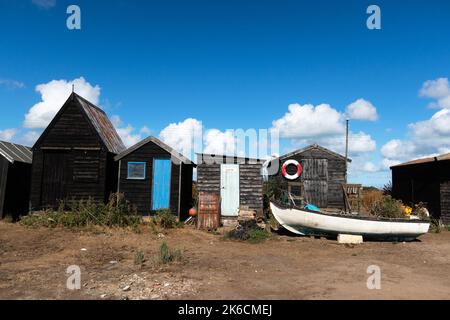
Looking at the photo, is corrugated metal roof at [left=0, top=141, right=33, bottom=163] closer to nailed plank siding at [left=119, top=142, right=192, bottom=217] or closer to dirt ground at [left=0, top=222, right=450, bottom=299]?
dirt ground at [left=0, top=222, right=450, bottom=299]

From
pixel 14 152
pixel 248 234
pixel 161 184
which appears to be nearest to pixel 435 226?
pixel 248 234

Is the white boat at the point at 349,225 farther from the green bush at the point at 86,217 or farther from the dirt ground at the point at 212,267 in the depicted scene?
the green bush at the point at 86,217

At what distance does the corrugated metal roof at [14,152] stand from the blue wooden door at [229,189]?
379 inches

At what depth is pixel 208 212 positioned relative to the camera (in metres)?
15.5

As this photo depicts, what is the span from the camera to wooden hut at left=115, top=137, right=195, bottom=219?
16391 millimetres

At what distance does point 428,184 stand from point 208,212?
41.9 feet

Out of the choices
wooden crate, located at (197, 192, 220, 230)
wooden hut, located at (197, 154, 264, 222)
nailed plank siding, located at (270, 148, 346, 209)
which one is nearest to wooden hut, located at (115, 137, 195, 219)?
wooden hut, located at (197, 154, 264, 222)

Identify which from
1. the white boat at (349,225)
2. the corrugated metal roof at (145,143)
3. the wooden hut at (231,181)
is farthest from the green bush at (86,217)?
the white boat at (349,225)

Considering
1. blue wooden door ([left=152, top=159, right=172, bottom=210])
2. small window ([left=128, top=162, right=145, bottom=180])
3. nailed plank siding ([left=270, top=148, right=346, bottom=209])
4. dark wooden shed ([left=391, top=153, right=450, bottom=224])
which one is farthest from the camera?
nailed plank siding ([left=270, top=148, right=346, bottom=209])

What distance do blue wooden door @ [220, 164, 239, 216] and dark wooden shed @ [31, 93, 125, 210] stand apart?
5423 mm

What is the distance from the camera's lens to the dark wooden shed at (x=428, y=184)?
59.8ft

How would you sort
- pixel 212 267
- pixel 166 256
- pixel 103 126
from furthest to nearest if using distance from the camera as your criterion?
pixel 103 126 < pixel 166 256 < pixel 212 267

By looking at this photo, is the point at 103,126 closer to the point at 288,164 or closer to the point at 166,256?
the point at 166,256

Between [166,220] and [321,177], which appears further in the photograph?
[321,177]
